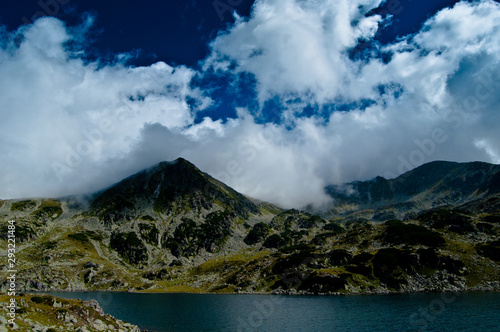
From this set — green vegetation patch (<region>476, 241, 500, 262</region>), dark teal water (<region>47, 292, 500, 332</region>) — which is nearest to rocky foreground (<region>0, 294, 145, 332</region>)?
dark teal water (<region>47, 292, 500, 332</region>)

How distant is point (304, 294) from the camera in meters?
171

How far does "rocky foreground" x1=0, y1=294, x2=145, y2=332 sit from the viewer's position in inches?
1767

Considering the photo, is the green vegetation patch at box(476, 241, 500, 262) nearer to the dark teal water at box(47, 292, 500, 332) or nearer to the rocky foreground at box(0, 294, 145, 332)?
the dark teal water at box(47, 292, 500, 332)

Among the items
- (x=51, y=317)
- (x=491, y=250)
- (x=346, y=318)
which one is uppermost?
(x=51, y=317)

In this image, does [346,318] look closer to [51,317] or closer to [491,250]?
[51,317]

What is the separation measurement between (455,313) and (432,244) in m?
111

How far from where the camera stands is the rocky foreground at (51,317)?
147 feet

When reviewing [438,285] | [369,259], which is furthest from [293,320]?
[369,259]

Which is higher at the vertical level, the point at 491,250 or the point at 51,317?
the point at 51,317

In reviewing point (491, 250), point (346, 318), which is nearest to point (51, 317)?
point (346, 318)

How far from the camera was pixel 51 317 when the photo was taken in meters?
52.0

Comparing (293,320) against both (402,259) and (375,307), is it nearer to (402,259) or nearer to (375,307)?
(375,307)

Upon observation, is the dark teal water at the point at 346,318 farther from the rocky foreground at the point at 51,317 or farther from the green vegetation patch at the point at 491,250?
the green vegetation patch at the point at 491,250

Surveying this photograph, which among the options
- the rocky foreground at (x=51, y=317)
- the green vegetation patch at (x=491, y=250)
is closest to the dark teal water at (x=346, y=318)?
the rocky foreground at (x=51, y=317)
